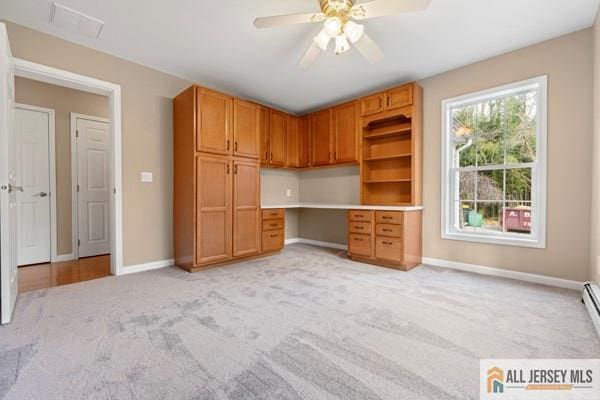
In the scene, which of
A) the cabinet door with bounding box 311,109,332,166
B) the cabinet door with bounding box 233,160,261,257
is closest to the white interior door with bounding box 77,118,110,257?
the cabinet door with bounding box 233,160,261,257

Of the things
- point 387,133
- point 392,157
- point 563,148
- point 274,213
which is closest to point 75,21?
point 274,213

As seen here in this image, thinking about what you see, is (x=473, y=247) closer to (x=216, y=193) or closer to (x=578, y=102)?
(x=578, y=102)

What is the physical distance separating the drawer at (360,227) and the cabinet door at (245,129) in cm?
176

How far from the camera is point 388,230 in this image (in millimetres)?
3475

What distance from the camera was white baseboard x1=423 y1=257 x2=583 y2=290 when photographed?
8.77 ft

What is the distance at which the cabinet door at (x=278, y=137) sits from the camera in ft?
15.2

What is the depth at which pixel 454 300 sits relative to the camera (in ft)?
7.77

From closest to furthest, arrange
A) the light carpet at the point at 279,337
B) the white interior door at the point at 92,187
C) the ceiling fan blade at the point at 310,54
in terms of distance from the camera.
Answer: the light carpet at the point at 279,337
the ceiling fan blade at the point at 310,54
the white interior door at the point at 92,187

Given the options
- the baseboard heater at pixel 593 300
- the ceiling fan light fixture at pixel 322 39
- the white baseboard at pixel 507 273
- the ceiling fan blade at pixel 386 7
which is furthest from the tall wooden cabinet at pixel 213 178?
the baseboard heater at pixel 593 300

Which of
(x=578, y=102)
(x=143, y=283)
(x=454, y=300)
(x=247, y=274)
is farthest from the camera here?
(x=247, y=274)

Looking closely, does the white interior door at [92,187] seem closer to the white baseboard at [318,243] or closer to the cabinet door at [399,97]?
the white baseboard at [318,243]

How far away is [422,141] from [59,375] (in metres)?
4.15

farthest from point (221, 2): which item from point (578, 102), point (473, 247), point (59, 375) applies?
point (473, 247)

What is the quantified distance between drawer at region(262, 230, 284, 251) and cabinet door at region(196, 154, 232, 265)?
2.18 feet
